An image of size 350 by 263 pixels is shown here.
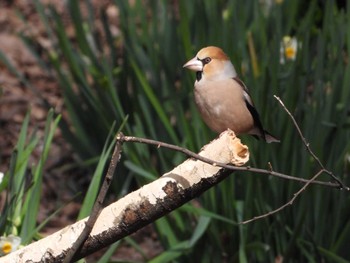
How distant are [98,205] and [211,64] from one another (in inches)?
15.1

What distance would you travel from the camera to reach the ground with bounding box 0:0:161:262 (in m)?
4.09

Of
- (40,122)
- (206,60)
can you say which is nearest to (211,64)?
(206,60)

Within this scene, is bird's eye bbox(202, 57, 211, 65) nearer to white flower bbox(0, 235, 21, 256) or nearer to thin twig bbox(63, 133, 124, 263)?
thin twig bbox(63, 133, 124, 263)

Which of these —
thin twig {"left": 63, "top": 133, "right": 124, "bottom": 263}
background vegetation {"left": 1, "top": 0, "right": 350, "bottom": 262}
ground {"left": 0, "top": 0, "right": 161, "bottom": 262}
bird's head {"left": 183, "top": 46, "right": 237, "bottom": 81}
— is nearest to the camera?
thin twig {"left": 63, "top": 133, "right": 124, "bottom": 263}

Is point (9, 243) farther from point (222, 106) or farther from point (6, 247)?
point (222, 106)

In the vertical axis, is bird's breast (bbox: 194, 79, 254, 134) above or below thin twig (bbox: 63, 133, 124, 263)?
above

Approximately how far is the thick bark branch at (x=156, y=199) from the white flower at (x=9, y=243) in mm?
405

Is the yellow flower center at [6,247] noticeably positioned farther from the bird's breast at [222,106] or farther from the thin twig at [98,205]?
the bird's breast at [222,106]

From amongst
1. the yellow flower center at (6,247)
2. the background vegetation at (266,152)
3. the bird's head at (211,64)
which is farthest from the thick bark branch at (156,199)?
the background vegetation at (266,152)

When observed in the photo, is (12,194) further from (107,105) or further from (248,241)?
(107,105)

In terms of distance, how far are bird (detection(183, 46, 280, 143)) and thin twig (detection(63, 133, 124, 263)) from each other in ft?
0.73

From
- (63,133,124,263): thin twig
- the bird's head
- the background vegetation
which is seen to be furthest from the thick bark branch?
the background vegetation

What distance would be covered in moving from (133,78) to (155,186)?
1.90 metres

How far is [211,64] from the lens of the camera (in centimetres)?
202
